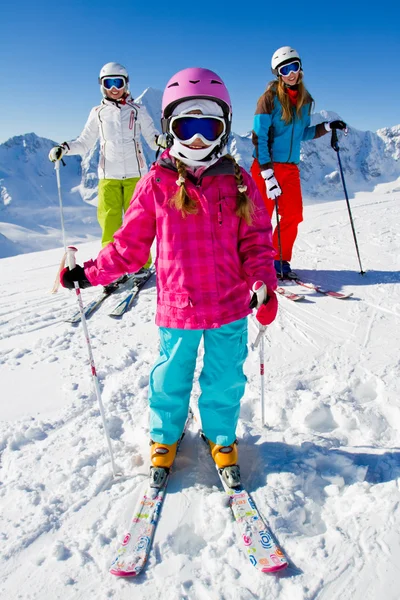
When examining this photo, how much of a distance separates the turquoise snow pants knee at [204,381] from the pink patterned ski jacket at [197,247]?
11 centimetres

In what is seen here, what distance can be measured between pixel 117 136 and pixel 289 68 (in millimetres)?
2247

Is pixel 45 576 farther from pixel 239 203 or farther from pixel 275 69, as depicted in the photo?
pixel 275 69

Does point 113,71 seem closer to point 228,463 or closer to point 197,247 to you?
point 197,247

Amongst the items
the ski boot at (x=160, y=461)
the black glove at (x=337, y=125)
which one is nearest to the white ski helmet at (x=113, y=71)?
the black glove at (x=337, y=125)

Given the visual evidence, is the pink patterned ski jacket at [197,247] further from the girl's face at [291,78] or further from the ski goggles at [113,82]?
the ski goggles at [113,82]

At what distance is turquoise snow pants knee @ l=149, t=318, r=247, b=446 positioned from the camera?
2.38m

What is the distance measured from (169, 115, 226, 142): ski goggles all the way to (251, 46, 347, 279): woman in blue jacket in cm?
270

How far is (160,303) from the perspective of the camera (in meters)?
2.41

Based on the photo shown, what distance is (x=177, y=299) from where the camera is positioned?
7.61 ft

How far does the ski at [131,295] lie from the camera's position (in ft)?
15.7

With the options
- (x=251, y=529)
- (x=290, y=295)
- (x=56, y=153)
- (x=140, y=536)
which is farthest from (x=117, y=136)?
(x=251, y=529)

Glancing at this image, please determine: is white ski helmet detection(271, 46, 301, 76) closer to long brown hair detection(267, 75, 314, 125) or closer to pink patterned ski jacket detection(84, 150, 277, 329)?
long brown hair detection(267, 75, 314, 125)

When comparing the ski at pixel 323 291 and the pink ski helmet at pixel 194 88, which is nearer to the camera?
the pink ski helmet at pixel 194 88

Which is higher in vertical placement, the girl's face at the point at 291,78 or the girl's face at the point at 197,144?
the girl's face at the point at 291,78
